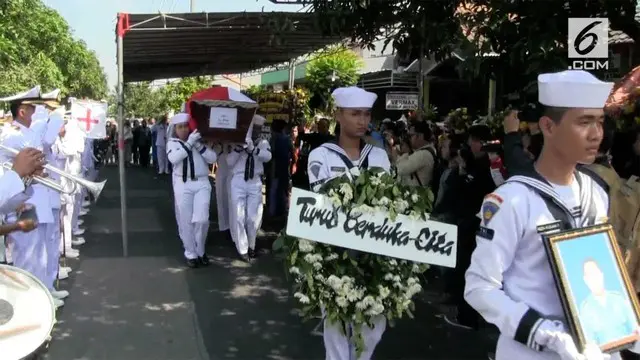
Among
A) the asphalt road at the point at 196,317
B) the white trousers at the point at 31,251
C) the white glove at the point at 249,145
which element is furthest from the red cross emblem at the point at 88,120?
the white trousers at the point at 31,251

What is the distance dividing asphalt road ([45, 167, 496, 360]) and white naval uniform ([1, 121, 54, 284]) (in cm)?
59

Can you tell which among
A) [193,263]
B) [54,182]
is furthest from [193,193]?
[54,182]

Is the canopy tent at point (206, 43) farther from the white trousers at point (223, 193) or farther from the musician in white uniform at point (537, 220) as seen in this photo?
the musician in white uniform at point (537, 220)

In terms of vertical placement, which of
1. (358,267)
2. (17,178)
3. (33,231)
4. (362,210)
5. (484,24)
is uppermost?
(484,24)

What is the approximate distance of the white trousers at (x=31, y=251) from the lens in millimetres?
6137

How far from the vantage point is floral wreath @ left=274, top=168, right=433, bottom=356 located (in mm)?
3982

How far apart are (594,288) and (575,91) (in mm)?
661

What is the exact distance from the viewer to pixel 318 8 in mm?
6148

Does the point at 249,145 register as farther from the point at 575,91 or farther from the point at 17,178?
the point at 575,91

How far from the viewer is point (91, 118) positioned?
10.2 meters

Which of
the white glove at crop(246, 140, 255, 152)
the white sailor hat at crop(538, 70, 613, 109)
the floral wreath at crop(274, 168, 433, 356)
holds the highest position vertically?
the white sailor hat at crop(538, 70, 613, 109)

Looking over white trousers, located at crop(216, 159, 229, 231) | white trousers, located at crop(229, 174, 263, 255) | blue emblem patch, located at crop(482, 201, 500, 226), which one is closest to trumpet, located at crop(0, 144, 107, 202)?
white trousers, located at crop(229, 174, 263, 255)

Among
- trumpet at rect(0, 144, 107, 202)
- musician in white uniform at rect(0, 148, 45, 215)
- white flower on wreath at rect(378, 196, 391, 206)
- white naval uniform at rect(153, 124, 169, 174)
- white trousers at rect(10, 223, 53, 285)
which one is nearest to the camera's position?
musician in white uniform at rect(0, 148, 45, 215)

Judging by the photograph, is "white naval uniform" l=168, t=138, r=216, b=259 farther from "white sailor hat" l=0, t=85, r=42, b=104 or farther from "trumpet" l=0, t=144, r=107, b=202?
"trumpet" l=0, t=144, r=107, b=202
